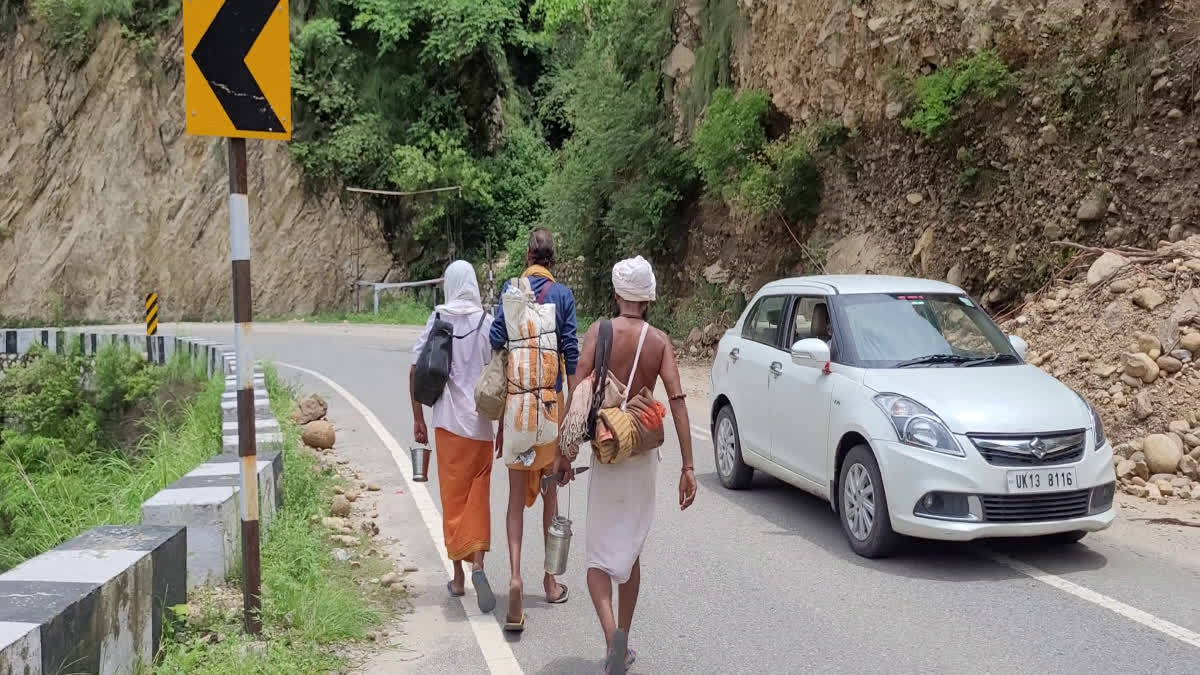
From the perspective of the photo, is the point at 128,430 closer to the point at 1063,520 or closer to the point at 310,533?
the point at 310,533

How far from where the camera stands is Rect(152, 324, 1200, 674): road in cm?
520

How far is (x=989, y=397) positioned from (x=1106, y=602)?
1.42 m

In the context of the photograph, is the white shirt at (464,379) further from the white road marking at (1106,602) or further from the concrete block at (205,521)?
the white road marking at (1106,602)

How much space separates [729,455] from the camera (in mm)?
9141

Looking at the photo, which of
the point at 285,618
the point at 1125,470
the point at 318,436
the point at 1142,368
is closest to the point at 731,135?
the point at 1142,368

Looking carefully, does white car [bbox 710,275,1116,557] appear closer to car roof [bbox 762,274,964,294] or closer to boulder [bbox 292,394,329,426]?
car roof [bbox 762,274,964,294]

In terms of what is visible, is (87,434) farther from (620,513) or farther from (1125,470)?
(1125,470)

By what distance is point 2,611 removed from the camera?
13.0ft

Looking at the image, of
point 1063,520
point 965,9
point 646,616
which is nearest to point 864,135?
point 965,9

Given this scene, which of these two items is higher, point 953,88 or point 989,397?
point 953,88

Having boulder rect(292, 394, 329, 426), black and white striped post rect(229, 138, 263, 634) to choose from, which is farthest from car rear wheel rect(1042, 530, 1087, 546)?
boulder rect(292, 394, 329, 426)

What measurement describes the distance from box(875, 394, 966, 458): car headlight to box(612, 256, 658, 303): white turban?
243cm

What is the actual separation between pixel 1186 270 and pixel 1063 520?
5.56 m

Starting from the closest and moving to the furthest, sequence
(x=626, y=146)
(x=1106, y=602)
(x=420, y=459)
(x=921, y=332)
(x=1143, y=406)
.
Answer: (x=1106, y=602)
(x=420, y=459)
(x=921, y=332)
(x=1143, y=406)
(x=626, y=146)
